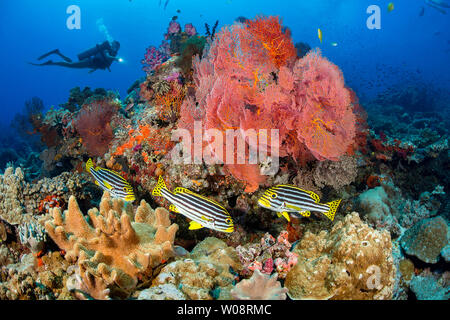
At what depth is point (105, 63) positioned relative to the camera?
44.6ft

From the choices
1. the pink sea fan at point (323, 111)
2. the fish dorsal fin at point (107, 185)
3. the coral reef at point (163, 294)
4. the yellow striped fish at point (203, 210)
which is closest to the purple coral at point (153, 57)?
the pink sea fan at point (323, 111)

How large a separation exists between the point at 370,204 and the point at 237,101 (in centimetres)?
385

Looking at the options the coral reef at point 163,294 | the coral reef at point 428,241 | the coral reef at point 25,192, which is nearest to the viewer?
the coral reef at point 163,294

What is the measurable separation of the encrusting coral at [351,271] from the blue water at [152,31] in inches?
3845

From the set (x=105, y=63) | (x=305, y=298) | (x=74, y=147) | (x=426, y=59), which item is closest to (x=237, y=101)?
(x=305, y=298)

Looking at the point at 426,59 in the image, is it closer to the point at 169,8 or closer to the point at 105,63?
the point at 169,8

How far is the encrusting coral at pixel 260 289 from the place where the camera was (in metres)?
2.36

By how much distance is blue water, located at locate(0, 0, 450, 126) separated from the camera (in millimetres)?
94500

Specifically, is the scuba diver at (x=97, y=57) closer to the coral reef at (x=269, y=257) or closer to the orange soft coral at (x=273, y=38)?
the orange soft coral at (x=273, y=38)

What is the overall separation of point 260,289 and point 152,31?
14233 centimetres

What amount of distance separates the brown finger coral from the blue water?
97.3 m

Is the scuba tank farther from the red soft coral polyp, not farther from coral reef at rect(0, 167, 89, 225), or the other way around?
coral reef at rect(0, 167, 89, 225)

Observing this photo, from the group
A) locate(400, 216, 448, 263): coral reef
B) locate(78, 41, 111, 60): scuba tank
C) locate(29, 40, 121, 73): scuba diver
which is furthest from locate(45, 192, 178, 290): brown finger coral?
locate(78, 41, 111, 60): scuba tank

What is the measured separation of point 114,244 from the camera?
2986 millimetres
